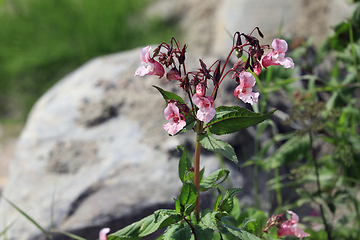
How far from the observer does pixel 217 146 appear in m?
0.84

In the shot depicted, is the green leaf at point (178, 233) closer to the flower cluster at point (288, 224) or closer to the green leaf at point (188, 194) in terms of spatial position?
the green leaf at point (188, 194)

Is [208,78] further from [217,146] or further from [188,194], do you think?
[188,194]

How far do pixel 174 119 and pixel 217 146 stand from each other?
13 cm

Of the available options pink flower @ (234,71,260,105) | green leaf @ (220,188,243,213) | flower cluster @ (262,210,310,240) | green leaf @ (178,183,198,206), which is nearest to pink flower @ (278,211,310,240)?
flower cluster @ (262,210,310,240)

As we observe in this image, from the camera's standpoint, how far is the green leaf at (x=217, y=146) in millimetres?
825

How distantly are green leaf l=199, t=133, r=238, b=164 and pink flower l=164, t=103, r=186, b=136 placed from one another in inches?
3.0

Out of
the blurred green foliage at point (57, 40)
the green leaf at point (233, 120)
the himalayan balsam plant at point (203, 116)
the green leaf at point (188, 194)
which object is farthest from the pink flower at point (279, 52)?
the blurred green foliage at point (57, 40)

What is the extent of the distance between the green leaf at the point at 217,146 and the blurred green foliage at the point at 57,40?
125 inches

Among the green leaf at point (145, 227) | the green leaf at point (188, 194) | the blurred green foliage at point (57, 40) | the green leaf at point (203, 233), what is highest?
the blurred green foliage at point (57, 40)

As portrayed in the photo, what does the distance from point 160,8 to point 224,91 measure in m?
2.74

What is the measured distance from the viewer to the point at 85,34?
4098mm

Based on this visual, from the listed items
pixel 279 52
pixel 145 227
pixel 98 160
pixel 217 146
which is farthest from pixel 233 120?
pixel 98 160

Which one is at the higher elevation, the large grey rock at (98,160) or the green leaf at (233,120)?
the large grey rock at (98,160)

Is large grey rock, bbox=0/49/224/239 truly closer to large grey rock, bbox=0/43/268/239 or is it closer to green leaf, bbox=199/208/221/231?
large grey rock, bbox=0/43/268/239
